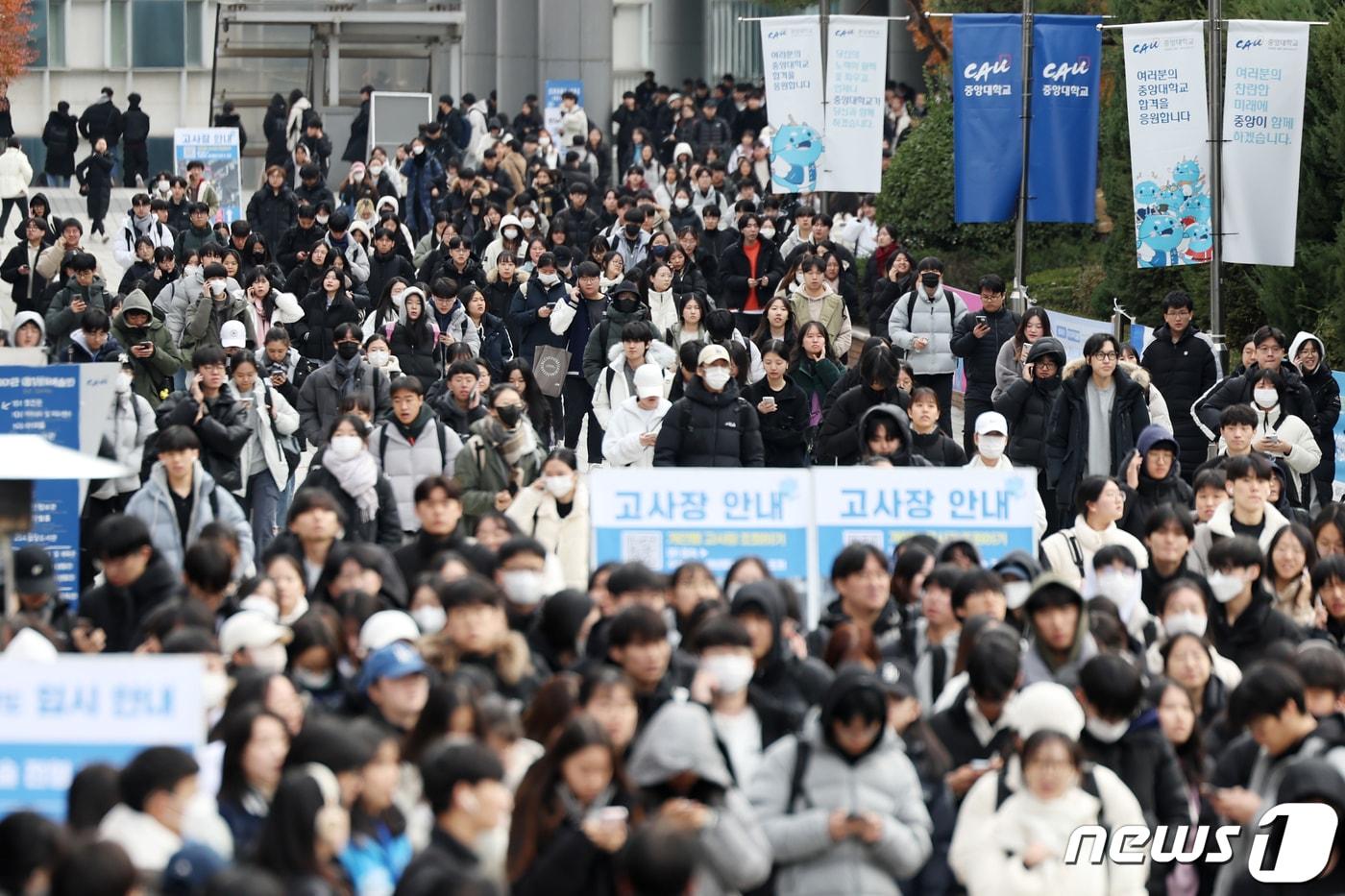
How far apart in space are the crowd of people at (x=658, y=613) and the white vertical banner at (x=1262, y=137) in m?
2.29

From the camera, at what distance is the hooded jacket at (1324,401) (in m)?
15.1

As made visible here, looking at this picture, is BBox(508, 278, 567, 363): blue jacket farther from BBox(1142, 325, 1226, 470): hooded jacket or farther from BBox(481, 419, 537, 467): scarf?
BBox(481, 419, 537, 467): scarf

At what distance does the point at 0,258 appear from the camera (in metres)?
29.7

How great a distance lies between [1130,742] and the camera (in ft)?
25.4

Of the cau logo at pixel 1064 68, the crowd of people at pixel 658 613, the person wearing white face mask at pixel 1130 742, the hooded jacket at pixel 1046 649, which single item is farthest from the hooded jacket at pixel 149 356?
the person wearing white face mask at pixel 1130 742

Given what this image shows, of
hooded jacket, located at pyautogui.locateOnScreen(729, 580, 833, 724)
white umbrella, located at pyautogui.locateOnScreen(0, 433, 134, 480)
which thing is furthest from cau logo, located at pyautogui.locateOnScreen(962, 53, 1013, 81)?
hooded jacket, located at pyautogui.locateOnScreen(729, 580, 833, 724)

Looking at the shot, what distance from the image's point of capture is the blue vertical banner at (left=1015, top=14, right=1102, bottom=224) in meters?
21.1

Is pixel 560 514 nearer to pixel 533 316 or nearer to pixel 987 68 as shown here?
pixel 533 316

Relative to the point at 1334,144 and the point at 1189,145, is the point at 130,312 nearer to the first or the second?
the point at 1189,145

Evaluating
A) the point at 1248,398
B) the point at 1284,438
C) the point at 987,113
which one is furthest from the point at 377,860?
the point at 987,113

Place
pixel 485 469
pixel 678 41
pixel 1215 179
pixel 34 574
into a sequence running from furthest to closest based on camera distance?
1. pixel 678 41
2. pixel 1215 179
3. pixel 485 469
4. pixel 34 574

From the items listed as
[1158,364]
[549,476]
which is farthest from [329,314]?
[549,476]

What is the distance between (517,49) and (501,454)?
31895 millimetres

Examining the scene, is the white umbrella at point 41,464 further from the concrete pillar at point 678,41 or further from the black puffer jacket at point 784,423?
the concrete pillar at point 678,41
